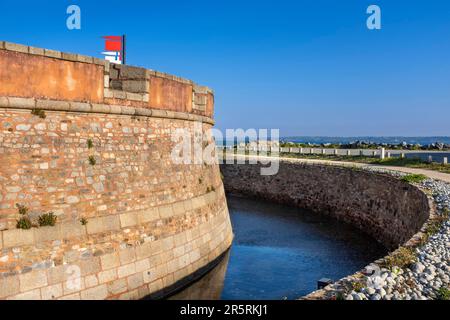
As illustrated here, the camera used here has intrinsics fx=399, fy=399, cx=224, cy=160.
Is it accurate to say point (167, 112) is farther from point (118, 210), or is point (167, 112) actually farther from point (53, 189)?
point (53, 189)

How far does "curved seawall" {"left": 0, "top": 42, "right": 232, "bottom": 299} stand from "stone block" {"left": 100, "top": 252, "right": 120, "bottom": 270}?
20 millimetres

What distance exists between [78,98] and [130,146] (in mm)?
1542

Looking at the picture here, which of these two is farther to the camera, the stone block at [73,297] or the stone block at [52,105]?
the stone block at [52,105]

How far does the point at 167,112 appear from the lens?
32.9 ft

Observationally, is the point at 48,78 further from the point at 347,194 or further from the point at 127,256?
the point at 347,194

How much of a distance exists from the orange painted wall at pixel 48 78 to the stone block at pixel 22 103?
0.37 ft

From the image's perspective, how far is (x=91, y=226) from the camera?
772 cm

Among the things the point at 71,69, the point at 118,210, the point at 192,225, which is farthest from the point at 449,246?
the point at 71,69

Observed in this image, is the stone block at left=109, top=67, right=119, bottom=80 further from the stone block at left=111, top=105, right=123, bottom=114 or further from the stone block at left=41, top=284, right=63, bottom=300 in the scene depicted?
the stone block at left=41, top=284, right=63, bottom=300

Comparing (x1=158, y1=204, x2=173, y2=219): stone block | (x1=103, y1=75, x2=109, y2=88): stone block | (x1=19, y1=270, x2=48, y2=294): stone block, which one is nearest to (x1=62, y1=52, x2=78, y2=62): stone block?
(x1=103, y1=75, x2=109, y2=88): stone block

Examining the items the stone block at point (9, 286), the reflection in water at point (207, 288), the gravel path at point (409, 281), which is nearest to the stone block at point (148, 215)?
the reflection in water at point (207, 288)

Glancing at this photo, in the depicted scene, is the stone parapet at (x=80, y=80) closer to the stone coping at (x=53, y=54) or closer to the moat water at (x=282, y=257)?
the stone coping at (x=53, y=54)

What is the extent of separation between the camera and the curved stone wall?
1402 cm

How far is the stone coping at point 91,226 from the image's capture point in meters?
6.73
